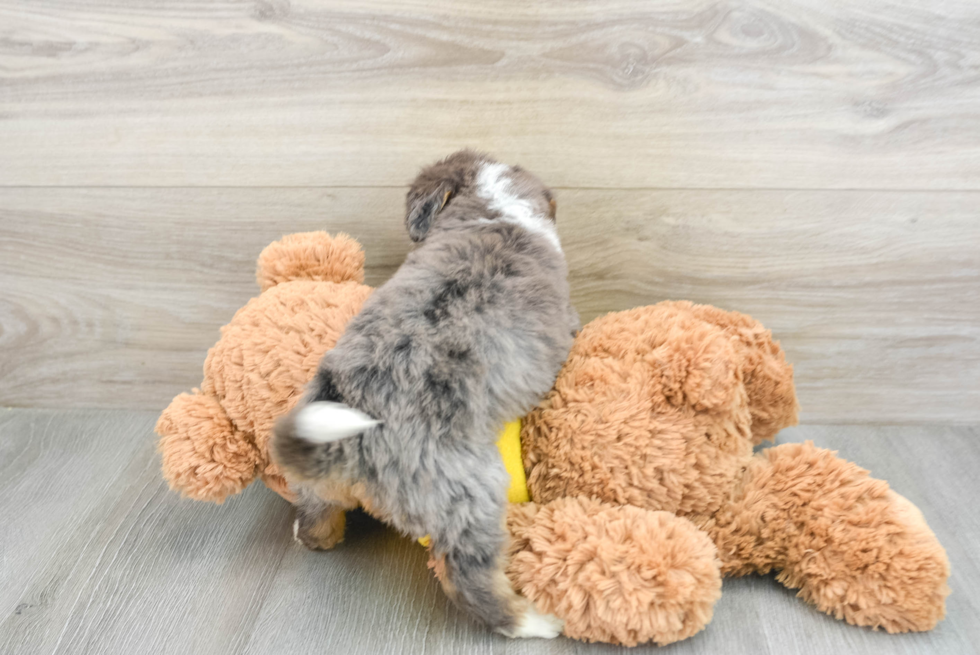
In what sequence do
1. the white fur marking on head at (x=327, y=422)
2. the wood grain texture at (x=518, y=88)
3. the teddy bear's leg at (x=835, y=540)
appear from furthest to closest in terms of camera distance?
1. the wood grain texture at (x=518, y=88)
2. the teddy bear's leg at (x=835, y=540)
3. the white fur marking on head at (x=327, y=422)

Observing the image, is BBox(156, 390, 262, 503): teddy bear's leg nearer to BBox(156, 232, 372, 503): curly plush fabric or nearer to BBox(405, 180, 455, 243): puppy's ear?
BBox(156, 232, 372, 503): curly plush fabric

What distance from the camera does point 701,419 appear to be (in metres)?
0.72

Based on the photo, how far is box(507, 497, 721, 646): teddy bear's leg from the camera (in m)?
0.63

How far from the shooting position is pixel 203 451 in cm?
73

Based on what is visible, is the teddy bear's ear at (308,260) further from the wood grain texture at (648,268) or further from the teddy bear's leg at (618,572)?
the teddy bear's leg at (618,572)

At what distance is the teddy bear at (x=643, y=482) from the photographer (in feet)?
2.13

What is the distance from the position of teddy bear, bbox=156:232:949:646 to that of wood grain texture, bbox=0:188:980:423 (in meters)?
0.17

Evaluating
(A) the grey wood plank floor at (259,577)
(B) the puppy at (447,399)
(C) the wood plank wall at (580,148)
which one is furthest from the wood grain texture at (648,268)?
(B) the puppy at (447,399)

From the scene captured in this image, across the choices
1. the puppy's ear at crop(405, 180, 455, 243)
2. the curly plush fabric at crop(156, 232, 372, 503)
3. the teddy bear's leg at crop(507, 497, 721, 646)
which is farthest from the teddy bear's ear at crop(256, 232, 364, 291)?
the teddy bear's leg at crop(507, 497, 721, 646)

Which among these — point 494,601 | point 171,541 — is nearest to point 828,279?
Answer: point 494,601

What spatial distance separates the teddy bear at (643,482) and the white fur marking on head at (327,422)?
0.49 feet

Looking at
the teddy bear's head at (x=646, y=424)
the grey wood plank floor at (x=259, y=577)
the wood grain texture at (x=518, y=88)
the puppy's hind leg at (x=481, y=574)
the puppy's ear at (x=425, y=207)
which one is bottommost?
the grey wood plank floor at (x=259, y=577)

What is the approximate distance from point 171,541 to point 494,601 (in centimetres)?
47

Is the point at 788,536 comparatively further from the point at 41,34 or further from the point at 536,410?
the point at 41,34
